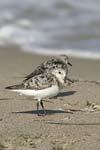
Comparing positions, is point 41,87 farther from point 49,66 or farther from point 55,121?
point 49,66

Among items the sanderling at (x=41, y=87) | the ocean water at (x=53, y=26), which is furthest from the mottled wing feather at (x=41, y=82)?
the ocean water at (x=53, y=26)

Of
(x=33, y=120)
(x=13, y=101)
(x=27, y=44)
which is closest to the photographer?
(x=33, y=120)

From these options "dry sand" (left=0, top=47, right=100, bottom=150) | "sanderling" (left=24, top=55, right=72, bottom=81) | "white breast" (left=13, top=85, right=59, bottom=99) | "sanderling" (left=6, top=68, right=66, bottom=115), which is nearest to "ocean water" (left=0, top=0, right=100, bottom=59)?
"dry sand" (left=0, top=47, right=100, bottom=150)

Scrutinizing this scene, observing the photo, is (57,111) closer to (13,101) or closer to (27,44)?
(13,101)

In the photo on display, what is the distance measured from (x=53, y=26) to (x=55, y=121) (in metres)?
9.76

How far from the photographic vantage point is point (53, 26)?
17531 millimetres

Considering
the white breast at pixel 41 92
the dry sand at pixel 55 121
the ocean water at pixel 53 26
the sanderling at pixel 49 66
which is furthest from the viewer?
the ocean water at pixel 53 26

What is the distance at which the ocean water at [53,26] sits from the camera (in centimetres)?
1555

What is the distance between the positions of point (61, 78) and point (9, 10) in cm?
1038

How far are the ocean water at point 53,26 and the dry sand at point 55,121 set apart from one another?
430cm

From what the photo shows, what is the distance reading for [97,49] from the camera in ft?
49.3

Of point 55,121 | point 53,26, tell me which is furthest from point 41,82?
point 53,26

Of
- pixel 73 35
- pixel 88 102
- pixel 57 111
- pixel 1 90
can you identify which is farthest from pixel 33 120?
A: pixel 73 35

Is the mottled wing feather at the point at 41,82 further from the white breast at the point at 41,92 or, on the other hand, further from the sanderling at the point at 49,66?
the sanderling at the point at 49,66
